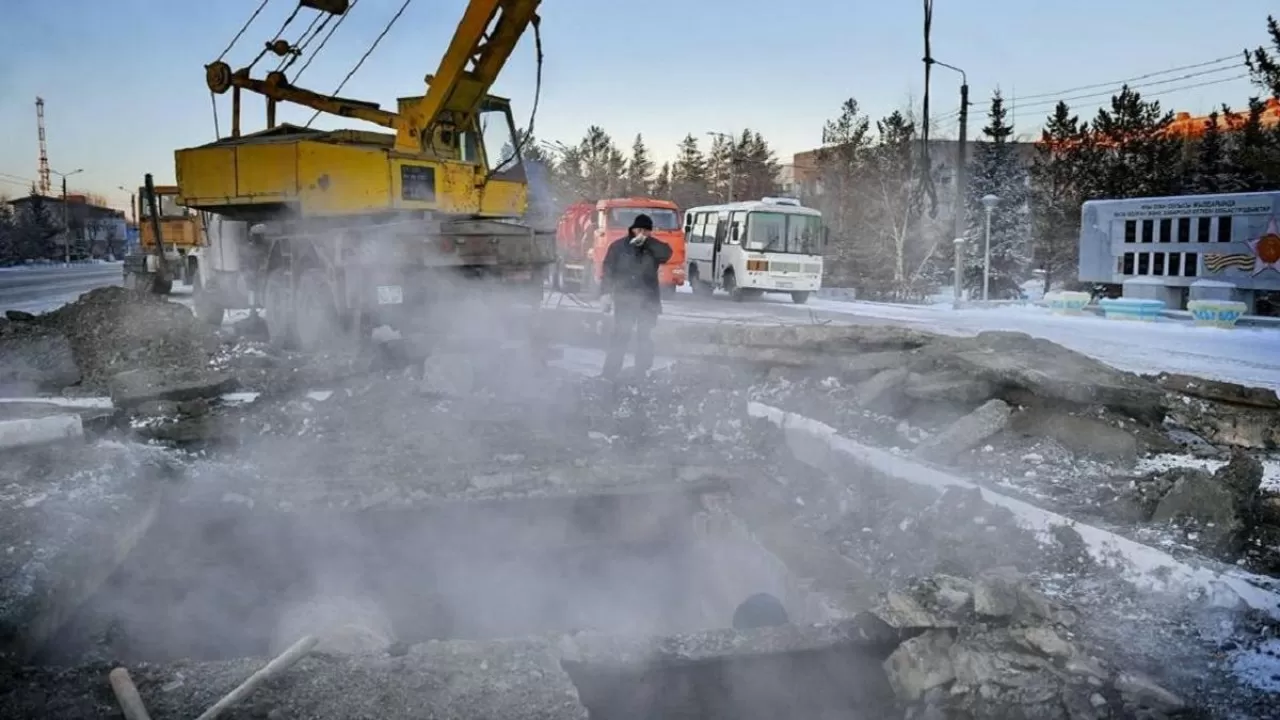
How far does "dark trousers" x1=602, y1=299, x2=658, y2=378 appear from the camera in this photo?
9.09 meters

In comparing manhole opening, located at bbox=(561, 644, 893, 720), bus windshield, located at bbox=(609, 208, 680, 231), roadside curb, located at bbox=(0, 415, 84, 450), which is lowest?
manhole opening, located at bbox=(561, 644, 893, 720)

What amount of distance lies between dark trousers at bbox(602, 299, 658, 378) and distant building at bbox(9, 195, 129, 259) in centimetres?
6214

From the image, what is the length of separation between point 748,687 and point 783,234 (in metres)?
18.6

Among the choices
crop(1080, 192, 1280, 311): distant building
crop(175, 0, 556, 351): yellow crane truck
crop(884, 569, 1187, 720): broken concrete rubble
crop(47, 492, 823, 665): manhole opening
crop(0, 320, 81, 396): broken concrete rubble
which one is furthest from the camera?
crop(1080, 192, 1280, 311): distant building

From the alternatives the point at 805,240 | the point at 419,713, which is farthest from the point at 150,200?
the point at 419,713

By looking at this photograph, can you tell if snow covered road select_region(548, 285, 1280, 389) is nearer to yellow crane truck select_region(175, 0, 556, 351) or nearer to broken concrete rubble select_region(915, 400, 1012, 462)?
broken concrete rubble select_region(915, 400, 1012, 462)

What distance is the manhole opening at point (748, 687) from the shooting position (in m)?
3.21

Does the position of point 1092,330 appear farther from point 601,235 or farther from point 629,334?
point 601,235

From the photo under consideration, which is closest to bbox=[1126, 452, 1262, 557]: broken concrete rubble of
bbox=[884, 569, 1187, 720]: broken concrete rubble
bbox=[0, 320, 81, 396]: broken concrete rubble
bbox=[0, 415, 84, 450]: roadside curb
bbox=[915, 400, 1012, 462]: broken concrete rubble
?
bbox=[915, 400, 1012, 462]: broken concrete rubble

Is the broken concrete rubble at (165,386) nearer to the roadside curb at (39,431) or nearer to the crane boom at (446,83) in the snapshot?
the roadside curb at (39,431)

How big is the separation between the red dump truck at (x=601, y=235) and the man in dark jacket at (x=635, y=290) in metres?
11.3

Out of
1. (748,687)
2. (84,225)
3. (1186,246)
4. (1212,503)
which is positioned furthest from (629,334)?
(84,225)

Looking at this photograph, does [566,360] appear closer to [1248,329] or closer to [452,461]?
[452,461]

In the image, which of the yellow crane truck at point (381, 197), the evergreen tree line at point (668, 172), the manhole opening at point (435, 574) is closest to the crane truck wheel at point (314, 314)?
the yellow crane truck at point (381, 197)
